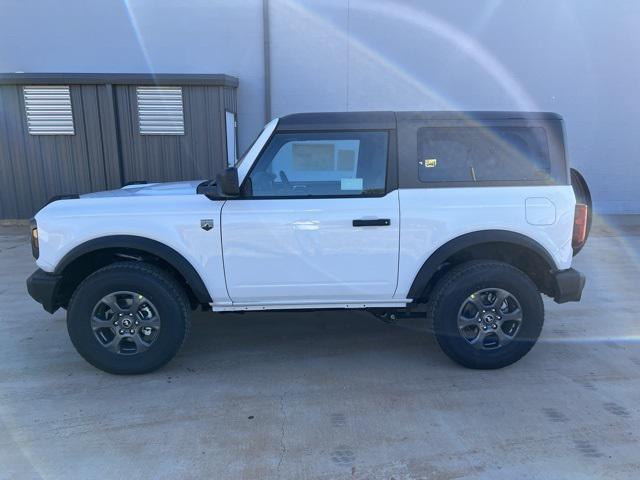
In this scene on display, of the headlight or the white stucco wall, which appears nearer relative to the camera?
the headlight

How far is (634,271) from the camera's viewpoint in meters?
6.34

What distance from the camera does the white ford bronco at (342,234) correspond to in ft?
10.9

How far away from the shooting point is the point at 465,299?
135 inches

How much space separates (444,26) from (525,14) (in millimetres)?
1771

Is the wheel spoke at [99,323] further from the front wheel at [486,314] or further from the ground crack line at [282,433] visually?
the front wheel at [486,314]

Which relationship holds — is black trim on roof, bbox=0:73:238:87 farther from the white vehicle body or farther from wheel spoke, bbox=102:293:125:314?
wheel spoke, bbox=102:293:125:314

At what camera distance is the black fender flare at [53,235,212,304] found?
10.8 feet

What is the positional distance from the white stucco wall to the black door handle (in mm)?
6903

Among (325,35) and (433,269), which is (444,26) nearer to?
(325,35)

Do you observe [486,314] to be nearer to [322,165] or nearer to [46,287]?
[322,165]

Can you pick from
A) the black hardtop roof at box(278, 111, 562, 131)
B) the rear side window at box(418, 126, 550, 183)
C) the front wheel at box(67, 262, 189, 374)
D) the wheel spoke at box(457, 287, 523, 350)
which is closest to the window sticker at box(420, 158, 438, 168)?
the rear side window at box(418, 126, 550, 183)

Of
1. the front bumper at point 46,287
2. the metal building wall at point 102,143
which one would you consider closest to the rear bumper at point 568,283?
the front bumper at point 46,287

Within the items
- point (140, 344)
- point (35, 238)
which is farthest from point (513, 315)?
point (35, 238)

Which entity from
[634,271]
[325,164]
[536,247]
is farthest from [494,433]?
[634,271]
